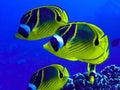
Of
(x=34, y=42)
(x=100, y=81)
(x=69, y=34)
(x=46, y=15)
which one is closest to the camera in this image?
(x=69, y=34)

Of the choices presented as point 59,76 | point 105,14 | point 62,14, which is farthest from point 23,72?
point 105,14

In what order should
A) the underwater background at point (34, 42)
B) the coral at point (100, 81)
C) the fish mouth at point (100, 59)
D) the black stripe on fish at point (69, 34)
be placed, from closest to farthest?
the black stripe on fish at point (69, 34) → the fish mouth at point (100, 59) → the underwater background at point (34, 42) → the coral at point (100, 81)

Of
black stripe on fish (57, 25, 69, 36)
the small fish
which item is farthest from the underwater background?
black stripe on fish (57, 25, 69, 36)

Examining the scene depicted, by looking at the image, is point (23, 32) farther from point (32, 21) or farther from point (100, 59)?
point (100, 59)

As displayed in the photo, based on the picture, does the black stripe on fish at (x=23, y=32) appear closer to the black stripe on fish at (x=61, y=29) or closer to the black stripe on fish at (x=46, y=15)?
the black stripe on fish at (x=46, y=15)

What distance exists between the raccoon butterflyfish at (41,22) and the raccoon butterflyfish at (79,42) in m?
0.08

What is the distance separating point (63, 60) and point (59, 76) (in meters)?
0.14

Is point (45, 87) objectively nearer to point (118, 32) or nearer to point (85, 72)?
point (85, 72)

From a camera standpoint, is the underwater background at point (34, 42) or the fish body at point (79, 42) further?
the underwater background at point (34, 42)

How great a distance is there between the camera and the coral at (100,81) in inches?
111

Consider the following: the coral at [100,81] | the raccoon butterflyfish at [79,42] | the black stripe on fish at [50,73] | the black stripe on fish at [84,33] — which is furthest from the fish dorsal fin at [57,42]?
the coral at [100,81]

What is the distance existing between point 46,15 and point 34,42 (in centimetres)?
26

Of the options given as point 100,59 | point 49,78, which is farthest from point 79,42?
point 49,78

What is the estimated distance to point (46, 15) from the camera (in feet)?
8.46
